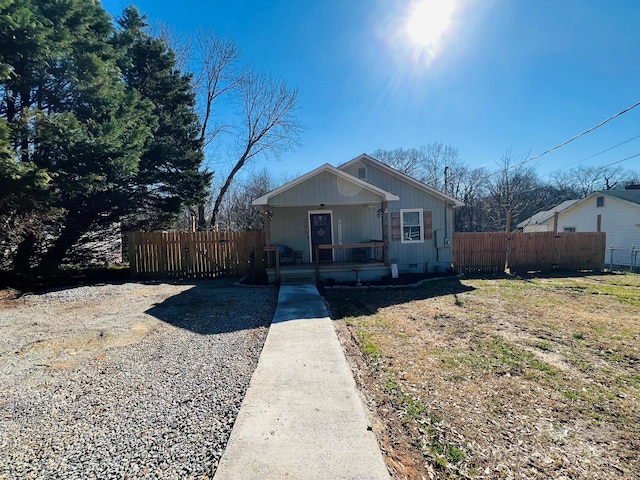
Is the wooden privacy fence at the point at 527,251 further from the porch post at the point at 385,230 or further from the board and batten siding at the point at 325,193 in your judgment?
the board and batten siding at the point at 325,193

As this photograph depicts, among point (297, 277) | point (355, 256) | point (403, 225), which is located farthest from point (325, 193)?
point (403, 225)

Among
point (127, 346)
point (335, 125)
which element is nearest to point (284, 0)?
point (335, 125)

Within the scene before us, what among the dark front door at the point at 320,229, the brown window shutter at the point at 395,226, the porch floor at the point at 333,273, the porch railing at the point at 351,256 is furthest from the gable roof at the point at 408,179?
the porch floor at the point at 333,273

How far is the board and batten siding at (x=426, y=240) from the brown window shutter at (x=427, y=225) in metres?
0.08

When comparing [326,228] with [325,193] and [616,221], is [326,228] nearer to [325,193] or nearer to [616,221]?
[325,193]

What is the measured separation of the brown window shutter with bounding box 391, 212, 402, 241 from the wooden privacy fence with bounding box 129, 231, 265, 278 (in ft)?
17.4

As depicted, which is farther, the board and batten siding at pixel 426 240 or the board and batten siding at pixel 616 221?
the board and batten siding at pixel 616 221

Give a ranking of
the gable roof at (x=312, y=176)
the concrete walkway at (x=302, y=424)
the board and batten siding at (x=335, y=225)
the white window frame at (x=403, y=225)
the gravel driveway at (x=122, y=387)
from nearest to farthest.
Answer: the concrete walkway at (x=302, y=424)
the gravel driveway at (x=122, y=387)
the gable roof at (x=312, y=176)
the board and batten siding at (x=335, y=225)
the white window frame at (x=403, y=225)

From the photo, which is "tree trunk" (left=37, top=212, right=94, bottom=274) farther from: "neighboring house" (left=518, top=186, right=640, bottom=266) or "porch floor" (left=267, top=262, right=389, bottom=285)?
"neighboring house" (left=518, top=186, right=640, bottom=266)

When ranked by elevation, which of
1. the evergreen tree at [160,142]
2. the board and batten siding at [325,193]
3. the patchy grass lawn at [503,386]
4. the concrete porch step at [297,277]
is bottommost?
the patchy grass lawn at [503,386]

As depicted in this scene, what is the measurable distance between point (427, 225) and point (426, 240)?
579 millimetres

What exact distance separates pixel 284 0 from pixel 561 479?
12326 millimetres

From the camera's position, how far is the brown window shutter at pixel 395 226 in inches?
465

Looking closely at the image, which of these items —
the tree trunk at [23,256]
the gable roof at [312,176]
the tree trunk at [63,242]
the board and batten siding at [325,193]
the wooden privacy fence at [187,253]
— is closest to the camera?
the gable roof at [312,176]
